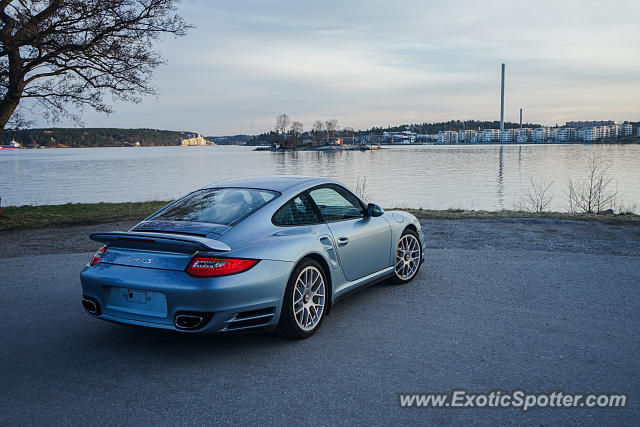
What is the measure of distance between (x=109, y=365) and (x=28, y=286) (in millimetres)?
3268

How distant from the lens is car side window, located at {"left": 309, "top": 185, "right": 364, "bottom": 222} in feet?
17.1

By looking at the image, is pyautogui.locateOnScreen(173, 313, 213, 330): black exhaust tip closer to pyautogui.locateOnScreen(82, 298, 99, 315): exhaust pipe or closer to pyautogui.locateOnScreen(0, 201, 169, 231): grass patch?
pyautogui.locateOnScreen(82, 298, 99, 315): exhaust pipe

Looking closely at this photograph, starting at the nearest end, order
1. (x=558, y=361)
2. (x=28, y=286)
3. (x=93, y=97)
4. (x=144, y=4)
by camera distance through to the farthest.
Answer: (x=558, y=361), (x=28, y=286), (x=144, y=4), (x=93, y=97)

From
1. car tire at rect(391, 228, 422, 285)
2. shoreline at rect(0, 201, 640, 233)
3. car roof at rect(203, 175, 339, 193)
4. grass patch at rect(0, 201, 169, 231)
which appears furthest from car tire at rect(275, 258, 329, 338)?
grass patch at rect(0, 201, 169, 231)

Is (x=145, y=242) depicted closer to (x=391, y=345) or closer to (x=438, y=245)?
(x=391, y=345)

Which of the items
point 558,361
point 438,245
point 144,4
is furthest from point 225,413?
point 144,4

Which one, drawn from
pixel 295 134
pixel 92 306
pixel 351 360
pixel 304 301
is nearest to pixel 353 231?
pixel 304 301

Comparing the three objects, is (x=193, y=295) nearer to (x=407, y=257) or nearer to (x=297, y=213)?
(x=297, y=213)

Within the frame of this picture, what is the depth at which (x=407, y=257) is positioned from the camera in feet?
21.2

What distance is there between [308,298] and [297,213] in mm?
794

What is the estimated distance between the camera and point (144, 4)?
1405 centimetres

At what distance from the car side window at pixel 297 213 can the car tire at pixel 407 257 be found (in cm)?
160

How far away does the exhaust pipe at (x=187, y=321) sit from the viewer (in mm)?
3877

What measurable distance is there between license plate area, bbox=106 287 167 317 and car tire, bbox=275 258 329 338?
982 millimetres
